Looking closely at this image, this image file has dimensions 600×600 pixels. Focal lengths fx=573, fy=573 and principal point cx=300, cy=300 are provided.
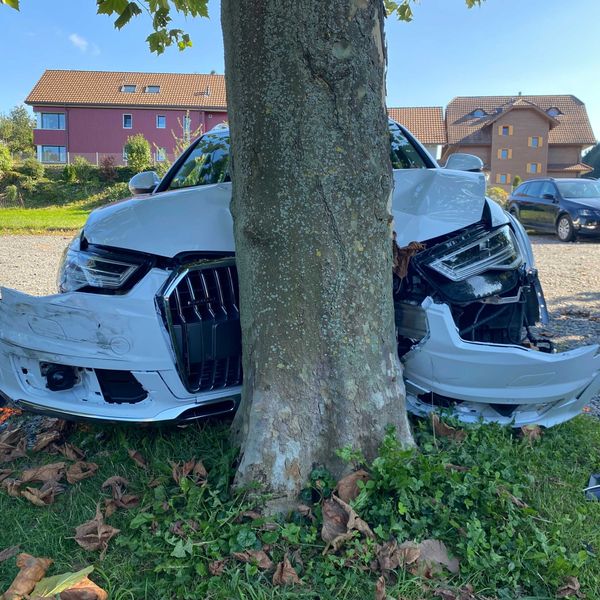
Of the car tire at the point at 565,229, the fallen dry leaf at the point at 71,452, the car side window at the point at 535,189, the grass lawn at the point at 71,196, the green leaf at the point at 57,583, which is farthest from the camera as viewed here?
the grass lawn at the point at 71,196

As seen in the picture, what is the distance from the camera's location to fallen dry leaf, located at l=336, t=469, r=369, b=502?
2305mm

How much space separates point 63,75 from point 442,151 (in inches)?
1365

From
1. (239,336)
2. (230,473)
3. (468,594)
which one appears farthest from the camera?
(239,336)

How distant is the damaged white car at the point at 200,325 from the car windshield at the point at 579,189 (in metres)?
13.7

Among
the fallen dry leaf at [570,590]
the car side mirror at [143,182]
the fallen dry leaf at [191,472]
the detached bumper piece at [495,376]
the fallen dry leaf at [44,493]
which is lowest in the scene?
the fallen dry leaf at [44,493]

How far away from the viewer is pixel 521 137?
53031 millimetres

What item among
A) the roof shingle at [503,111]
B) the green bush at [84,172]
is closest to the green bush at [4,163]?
the green bush at [84,172]

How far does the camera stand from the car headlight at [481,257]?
9.46 feet

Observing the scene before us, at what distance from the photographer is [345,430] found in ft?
7.95

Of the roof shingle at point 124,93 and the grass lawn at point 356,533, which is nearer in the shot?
the grass lawn at point 356,533

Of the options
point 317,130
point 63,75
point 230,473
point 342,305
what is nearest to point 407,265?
point 342,305

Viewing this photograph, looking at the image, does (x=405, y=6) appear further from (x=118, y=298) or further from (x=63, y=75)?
(x=63, y=75)

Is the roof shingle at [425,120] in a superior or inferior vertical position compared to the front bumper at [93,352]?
superior

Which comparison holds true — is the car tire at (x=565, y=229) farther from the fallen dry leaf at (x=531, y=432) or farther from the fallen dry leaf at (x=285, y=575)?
the fallen dry leaf at (x=285, y=575)
